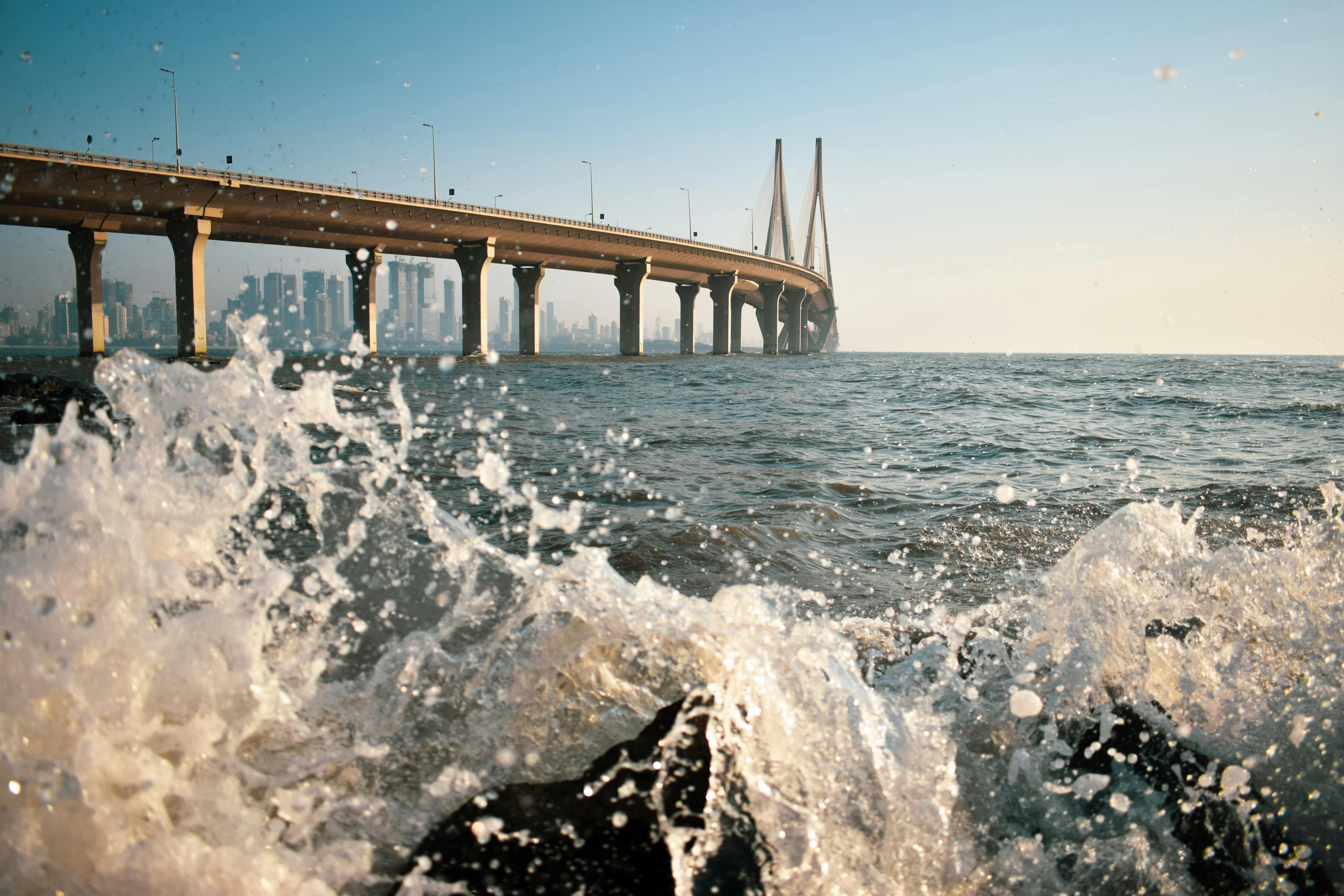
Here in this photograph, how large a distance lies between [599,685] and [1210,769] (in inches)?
91.3

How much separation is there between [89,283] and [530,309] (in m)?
28.3

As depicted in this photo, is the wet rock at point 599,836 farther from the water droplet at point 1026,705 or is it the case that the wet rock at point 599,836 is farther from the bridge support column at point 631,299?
the bridge support column at point 631,299

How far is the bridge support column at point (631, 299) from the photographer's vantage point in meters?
60.8

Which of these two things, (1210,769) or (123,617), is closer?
(123,617)

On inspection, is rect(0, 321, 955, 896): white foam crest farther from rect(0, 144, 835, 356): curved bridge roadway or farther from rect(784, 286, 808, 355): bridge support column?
rect(784, 286, 808, 355): bridge support column

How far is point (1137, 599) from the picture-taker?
3.78 m

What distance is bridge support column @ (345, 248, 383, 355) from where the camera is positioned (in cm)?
5119

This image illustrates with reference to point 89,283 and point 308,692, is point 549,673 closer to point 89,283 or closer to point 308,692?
point 308,692

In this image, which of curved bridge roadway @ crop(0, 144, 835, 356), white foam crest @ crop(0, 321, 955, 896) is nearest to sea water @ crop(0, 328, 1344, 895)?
white foam crest @ crop(0, 321, 955, 896)

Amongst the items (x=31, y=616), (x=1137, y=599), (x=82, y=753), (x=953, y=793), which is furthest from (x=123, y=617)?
(x=1137, y=599)

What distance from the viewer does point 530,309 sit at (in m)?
59.2

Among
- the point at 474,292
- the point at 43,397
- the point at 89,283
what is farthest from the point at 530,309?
the point at 43,397

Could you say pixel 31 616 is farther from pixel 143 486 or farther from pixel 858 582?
pixel 858 582

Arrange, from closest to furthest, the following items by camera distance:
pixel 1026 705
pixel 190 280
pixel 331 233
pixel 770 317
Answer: pixel 1026 705 < pixel 190 280 < pixel 331 233 < pixel 770 317
